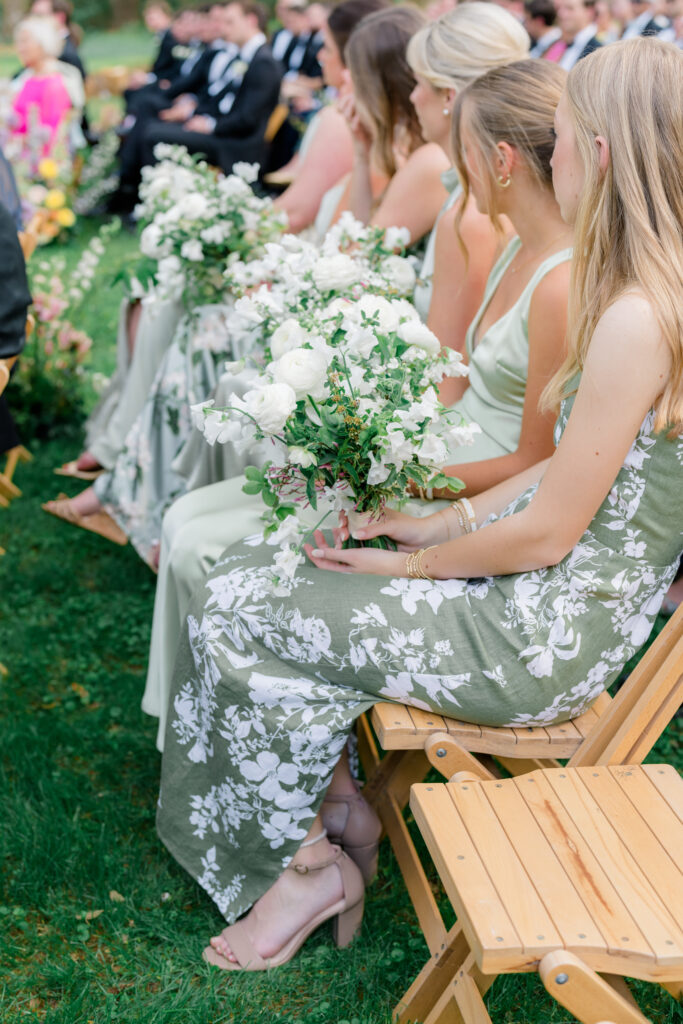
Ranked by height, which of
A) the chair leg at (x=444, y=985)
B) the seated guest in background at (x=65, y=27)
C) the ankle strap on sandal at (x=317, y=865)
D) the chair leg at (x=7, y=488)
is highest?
the chair leg at (x=444, y=985)

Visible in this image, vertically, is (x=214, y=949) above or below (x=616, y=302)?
below

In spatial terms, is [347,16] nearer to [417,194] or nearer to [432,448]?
[417,194]

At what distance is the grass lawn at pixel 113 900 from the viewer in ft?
7.48

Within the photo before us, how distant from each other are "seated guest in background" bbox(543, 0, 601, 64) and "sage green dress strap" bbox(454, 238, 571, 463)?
7.51 meters

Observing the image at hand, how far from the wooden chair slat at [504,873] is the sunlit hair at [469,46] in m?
2.06

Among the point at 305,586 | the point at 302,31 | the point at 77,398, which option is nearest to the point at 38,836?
the point at 305,586

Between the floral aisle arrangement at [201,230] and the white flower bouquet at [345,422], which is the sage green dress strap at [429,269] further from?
the white flower bouquet at [345,422]

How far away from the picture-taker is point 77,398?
5469 mm

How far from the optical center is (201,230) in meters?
3.78

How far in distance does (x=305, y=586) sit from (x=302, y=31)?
11.7m

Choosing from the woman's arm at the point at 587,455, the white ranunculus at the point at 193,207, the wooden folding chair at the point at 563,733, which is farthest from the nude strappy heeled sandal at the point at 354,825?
the white ranunculus at the point at 193,207

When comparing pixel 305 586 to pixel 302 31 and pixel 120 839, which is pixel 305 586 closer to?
pixel 120 839

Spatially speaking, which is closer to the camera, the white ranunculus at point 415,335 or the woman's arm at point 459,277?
the white ranunculus at point 415,335

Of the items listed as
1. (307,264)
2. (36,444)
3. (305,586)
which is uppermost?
(307,264)
